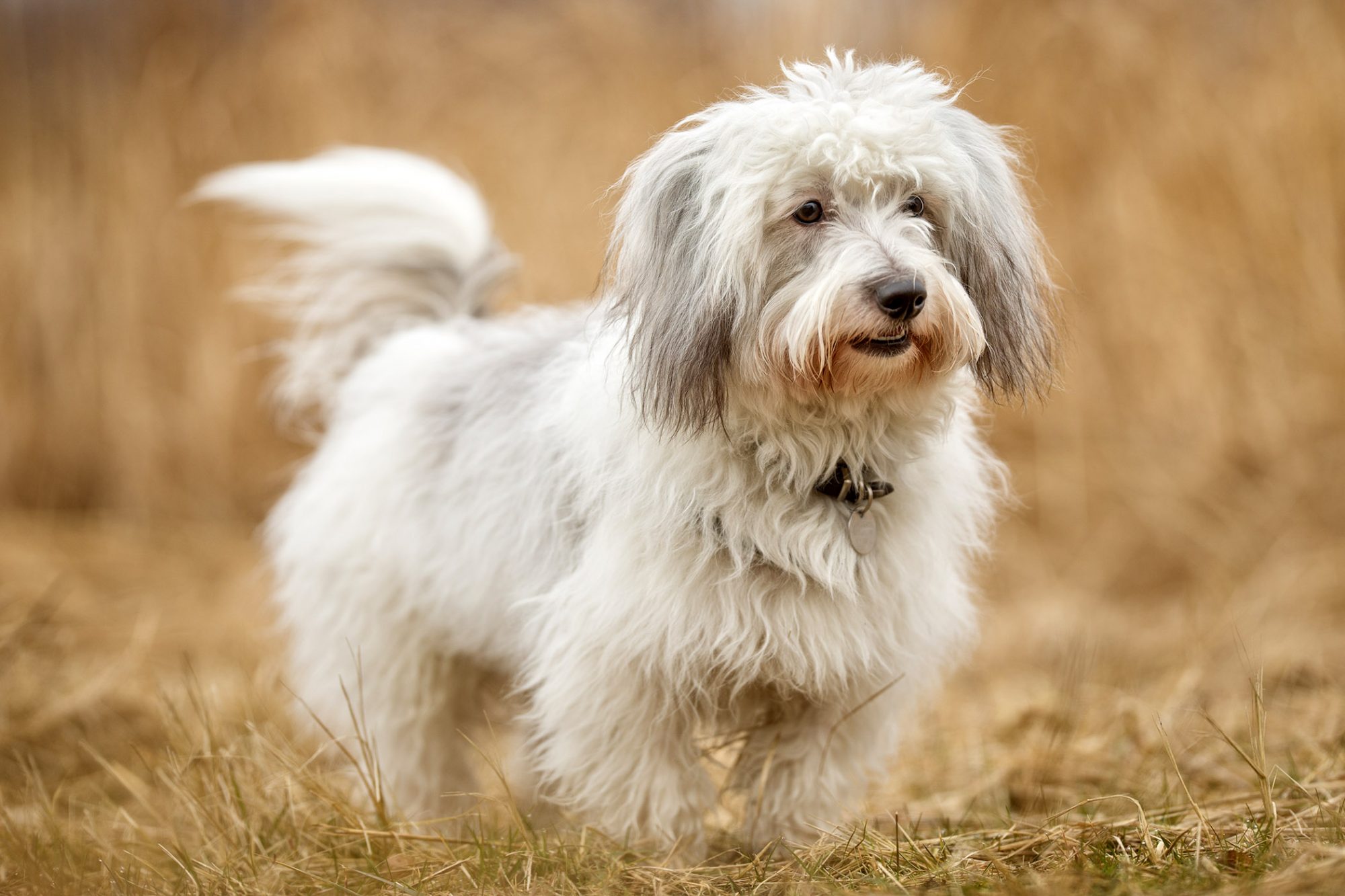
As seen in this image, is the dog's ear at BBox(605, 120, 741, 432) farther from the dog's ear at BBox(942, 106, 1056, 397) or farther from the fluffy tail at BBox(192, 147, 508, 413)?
the fluffy tail at BBox(192, 147, 508, 413)

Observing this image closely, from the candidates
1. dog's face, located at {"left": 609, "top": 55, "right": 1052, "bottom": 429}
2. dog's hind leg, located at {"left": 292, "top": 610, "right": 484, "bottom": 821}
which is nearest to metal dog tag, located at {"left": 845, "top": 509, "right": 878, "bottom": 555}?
dog's face, located at {"left": 609, "top": 55, "right": 1052, "bottom": 429}

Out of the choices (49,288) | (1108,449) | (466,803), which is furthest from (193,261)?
(1108,449)

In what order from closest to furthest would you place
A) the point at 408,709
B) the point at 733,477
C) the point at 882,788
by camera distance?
the point at 733,477
the point at 408,709
the point at 882,788

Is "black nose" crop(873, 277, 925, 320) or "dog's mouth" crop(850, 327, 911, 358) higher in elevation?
"black nose" crop(873, 277, 925, 320)

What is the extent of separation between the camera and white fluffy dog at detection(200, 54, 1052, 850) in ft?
7.84

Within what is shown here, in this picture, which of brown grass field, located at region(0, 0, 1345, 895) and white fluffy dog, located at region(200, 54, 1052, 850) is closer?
white fluffy dog, located at region(200, 54, 1052, 850)

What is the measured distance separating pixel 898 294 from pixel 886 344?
0.11m

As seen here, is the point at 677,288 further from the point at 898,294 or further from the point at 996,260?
the point at 996,260

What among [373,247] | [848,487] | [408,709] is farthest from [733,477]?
[373,247]

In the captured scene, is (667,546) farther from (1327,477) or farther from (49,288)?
(49,288)

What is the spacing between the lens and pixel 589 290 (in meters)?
6.37

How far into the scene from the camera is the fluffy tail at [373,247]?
3768 mm

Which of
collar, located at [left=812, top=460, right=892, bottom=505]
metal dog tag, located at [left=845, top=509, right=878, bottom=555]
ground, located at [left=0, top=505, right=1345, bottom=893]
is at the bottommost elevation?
ground, located at [left=0, top=505, right=1345, bottom=893]

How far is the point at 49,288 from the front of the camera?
263 inches
